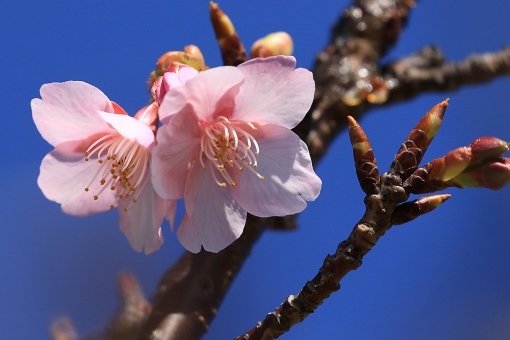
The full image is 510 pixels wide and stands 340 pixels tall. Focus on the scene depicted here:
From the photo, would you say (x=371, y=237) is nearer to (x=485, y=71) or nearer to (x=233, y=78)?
(x=233, y=78)

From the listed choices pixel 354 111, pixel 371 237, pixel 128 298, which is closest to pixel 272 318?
pixel 371 237

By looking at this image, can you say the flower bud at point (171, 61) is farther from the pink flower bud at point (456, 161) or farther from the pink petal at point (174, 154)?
the pink flower bud at point (456, 161)

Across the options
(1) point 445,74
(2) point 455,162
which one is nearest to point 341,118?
(1) point 445,74

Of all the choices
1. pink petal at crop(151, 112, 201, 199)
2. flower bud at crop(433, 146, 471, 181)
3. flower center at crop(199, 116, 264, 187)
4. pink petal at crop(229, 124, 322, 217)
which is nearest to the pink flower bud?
flower bud at crop(433, 146, 471, 181)

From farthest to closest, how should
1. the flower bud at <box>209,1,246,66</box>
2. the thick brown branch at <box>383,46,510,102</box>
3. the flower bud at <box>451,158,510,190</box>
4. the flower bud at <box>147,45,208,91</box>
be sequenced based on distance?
1. the thick brown branch at <box>383,46,510,102</box>
2. the flower bud at <box>209,1,246,66</box>
3. the flower bud at <box>147,45,208,91</box>
4. the flower bud at <box>451,158,510,190</box>

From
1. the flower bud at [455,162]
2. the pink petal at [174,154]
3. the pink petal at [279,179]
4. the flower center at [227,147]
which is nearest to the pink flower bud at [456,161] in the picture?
the flower bud at [455,162]

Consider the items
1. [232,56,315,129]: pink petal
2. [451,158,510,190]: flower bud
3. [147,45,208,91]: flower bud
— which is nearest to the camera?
[451,158,510,190]: flower bud

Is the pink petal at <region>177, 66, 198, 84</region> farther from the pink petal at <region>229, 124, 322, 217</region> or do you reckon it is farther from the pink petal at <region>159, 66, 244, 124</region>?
the pink petal at <region>229, 124, 322, 217</region>

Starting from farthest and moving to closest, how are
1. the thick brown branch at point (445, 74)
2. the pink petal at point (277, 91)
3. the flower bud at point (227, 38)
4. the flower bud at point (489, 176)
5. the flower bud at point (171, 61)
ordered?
the thick brown branch at point (445, 74)
the flower bud at point (227, 38)
the flower bud at point (171, 61)
the pink petal at point (277, 91)
the flower bud at point (489, 176)
